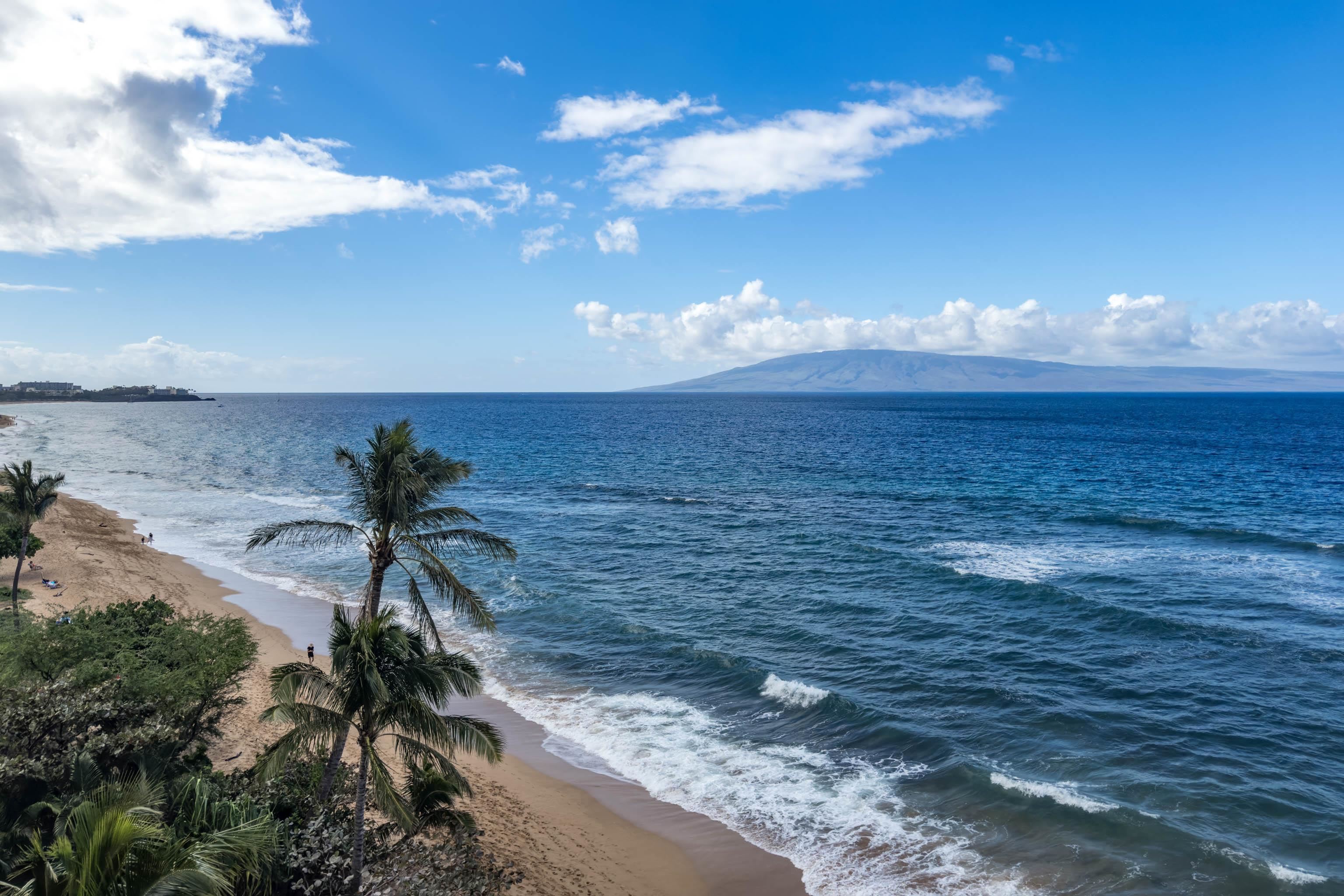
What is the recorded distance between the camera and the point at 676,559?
46.8 meters

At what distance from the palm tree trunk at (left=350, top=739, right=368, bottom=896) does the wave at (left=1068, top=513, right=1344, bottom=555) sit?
53.1m

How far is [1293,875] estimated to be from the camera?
17.8m

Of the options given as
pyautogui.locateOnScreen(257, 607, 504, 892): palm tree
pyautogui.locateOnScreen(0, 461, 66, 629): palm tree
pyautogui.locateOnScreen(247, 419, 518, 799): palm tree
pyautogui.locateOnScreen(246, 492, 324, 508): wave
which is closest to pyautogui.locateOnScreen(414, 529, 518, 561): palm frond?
pyautogui.locateOnScreen(247, 419, 518, 799): palm tree

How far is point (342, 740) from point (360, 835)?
1831 millimetres

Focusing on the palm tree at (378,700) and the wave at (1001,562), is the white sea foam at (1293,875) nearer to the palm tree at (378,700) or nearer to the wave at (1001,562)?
the palm tree at (378,700)

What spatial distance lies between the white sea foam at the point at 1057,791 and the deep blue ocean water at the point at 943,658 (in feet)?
Answer: 0.32

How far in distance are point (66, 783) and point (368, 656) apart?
8.99 m

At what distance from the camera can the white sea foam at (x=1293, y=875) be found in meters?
17.6

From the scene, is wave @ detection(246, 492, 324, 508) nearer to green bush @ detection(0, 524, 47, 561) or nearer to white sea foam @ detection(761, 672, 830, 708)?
green bush @ detection(0, 524, 47, 561)

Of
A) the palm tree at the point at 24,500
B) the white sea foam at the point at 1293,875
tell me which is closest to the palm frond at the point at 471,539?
the white sea foam at the point at 1293,875

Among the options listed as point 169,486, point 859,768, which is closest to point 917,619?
point 859,768

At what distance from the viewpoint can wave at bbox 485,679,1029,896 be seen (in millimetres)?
18359

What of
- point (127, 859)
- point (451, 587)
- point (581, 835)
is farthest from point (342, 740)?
point (581, 835)

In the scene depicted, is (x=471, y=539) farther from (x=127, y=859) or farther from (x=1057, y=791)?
(x=1057, y=791)
